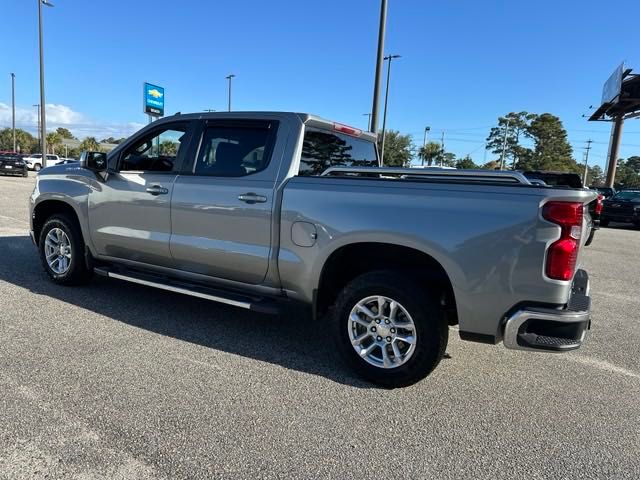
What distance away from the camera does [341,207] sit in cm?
341

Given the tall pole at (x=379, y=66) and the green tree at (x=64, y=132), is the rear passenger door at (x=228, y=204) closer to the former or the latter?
the tall pole at (x=379, y=66)

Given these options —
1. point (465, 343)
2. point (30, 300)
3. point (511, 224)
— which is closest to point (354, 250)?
point (511, 224)

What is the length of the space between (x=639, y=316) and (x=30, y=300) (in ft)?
22.0

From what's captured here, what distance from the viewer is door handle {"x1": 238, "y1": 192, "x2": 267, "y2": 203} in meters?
3.78

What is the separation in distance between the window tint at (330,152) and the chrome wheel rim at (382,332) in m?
1.30

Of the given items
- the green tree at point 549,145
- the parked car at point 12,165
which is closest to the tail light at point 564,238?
the parked car at point 12,165

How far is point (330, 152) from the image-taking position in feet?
14.4

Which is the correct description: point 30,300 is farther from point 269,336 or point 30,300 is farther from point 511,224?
point 511,224

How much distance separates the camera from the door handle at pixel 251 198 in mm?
3781

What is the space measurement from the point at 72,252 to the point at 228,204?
2333 mm

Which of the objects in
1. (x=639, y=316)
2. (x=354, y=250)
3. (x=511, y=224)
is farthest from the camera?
(x=639, y=316)

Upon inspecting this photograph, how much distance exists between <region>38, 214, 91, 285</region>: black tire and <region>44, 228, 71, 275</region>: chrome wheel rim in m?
0.04

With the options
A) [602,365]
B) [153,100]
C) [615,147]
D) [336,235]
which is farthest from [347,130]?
[615,147]

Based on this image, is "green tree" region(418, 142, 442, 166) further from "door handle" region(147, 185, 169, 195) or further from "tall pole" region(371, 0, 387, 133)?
"door handle" region(147, 185, 169, 195)
